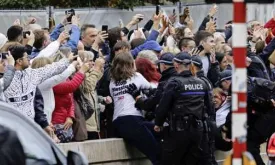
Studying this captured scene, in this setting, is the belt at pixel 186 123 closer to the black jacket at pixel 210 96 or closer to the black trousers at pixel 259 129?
the black jacket at pixel 210 96

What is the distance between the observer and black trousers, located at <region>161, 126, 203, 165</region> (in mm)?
12977

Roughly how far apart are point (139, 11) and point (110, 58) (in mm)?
7814

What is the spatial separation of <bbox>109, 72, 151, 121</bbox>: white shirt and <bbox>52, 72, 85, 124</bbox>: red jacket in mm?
778

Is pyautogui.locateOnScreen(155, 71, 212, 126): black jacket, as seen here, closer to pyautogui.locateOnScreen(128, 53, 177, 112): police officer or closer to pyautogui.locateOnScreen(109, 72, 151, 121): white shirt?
pyautogui.locateOnScreen(128, 53, 177, 112): police officer

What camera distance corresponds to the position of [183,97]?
12.9 meters

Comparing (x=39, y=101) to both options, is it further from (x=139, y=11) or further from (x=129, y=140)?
(x=139, y=11)

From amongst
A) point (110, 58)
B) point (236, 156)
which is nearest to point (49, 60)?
point (110, 58)

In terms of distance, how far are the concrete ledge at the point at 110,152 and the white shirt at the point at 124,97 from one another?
0.41 metres

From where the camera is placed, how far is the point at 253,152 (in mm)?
13523

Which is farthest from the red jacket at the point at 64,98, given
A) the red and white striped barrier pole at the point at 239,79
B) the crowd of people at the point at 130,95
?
the red and white striped barrier pole at the point at 239,79

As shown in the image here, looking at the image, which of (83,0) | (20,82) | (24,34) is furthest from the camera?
(83,0)

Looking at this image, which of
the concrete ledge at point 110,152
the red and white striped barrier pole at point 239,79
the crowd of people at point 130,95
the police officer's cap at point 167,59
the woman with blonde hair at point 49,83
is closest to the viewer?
the red and white striped barrier pole at point 239,79

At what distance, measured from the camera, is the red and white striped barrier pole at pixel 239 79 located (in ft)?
26.1

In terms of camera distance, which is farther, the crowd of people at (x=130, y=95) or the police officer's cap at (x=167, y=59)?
the police officer's cap at (x=167, y=59)
